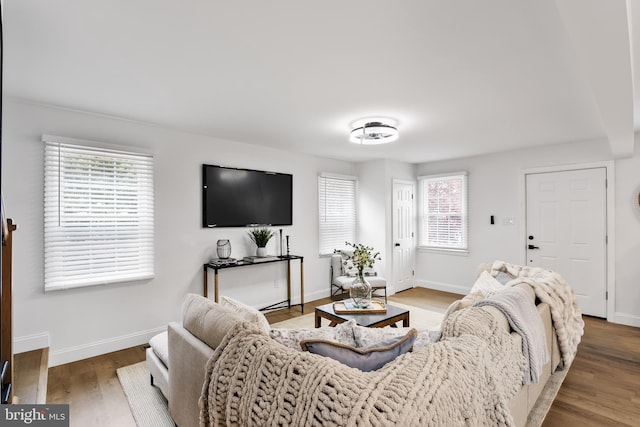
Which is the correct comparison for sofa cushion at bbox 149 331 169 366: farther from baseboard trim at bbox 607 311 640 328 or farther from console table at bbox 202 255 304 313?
baseboard trim at bbox 607 311 640 328

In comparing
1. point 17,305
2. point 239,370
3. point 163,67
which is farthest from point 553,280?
point 17,305

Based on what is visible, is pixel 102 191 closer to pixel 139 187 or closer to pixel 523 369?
pixel 139 187

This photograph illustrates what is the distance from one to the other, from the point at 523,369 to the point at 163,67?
2.85 metres

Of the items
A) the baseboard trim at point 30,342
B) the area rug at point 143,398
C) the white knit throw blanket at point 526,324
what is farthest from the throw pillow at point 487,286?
the baseboard trim at point 30,342

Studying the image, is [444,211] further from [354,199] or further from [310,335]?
[310,335]

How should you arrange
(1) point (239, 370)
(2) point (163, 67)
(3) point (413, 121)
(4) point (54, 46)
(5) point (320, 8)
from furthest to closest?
(3) point (413, 121)
(2) point (163, 67)
(4) point (54, 46)
(5) point (320, 8)
(1) point (239, 370)

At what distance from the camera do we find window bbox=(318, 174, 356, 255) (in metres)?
5.36

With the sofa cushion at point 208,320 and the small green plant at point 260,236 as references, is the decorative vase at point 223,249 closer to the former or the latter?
the small green plant at point 260,236

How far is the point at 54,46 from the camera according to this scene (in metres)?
1.92

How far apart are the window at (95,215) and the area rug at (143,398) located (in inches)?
37.0

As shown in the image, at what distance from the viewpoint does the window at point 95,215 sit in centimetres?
296

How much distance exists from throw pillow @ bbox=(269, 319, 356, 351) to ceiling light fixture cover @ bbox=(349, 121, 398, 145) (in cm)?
226

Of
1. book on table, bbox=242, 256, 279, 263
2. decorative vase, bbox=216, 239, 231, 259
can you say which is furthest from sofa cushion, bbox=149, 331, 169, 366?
book on table, bbox=242, 256, 279, 263

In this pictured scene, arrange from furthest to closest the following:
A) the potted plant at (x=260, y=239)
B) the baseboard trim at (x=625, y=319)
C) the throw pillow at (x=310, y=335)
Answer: the potted plant at (x=260, y=239) < the baseboard trim at (x=625, y=319) < the throw pillow at (x=310, y=335)
